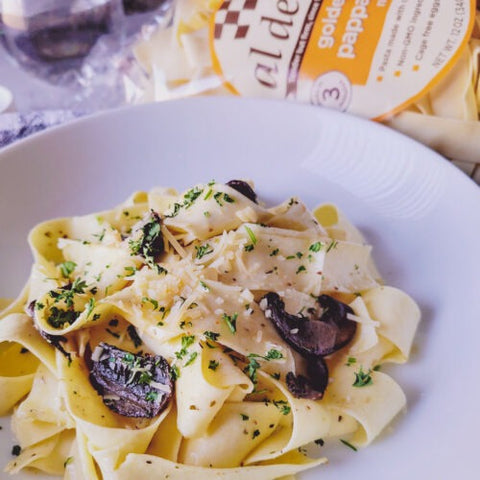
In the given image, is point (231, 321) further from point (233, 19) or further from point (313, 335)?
point (233, 19)

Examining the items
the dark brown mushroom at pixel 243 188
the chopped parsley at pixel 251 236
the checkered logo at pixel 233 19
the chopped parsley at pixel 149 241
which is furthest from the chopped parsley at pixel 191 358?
the checkered logo at pixel 233 19

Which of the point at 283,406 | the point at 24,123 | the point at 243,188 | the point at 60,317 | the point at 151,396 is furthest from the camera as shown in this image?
the point at 24,123

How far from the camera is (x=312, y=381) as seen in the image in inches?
95.3

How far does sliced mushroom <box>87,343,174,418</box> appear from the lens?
233cm

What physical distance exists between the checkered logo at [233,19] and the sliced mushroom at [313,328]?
1.74 meters

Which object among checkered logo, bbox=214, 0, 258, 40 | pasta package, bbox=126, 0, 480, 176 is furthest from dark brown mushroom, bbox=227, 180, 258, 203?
checkered logo, bbox=214, 0, 258, 40

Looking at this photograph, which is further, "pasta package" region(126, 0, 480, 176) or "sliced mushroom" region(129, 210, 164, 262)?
"pasta package" region(126, 0, 480, 176)

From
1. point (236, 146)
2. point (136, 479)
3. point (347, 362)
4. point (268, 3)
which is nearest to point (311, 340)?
point (347, 362)

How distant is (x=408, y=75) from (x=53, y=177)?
5.91 feet

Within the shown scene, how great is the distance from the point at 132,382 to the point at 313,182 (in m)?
1.43

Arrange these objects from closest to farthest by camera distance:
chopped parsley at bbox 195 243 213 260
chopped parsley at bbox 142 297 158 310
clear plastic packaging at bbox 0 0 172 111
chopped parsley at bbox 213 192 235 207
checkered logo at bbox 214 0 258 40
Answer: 1. chopped parsley at bbox 142 297 158 310
2. chopped parsley at bbox 195 243 213 260
3. chopped parsley at bbox 213 192 235 207
4. checkered logo at bbox 214 0 258 40
5. clear plastic packaging at bbox 0 0 172 111

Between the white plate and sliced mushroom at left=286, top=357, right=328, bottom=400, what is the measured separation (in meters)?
0.21

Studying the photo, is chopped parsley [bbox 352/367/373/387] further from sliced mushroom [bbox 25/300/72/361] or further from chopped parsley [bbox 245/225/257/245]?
sliced mushroom [bbox 25/300/72/361]

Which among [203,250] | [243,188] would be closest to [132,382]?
[203,250]
